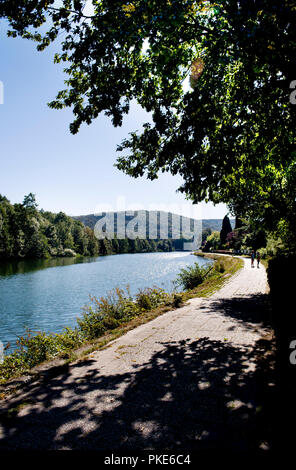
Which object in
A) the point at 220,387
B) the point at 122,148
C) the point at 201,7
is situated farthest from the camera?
the point at 122,148

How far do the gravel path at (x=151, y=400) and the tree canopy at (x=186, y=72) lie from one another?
4155 mm

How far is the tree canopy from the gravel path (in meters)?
4.16

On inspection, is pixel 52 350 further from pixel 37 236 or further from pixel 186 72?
pixel 37 236

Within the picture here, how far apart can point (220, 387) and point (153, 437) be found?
56.9 inches

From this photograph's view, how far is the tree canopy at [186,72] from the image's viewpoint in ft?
14.2

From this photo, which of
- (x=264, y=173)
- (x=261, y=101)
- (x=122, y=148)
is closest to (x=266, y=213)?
(x=264, y=173)

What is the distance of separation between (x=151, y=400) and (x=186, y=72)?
23.7 feet

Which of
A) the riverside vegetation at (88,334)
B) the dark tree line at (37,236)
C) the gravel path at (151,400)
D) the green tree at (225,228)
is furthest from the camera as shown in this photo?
the green tree at (225,228)

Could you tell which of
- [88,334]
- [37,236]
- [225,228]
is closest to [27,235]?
[37,236]

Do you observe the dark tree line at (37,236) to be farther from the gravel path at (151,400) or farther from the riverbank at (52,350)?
the gravel path at (151,400)

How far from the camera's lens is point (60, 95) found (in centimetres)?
587

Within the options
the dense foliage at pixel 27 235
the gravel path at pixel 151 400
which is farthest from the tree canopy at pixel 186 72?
the dense foliage at pixel 27 235

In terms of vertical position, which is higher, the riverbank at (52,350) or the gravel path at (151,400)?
the gravel path at (151,400)
